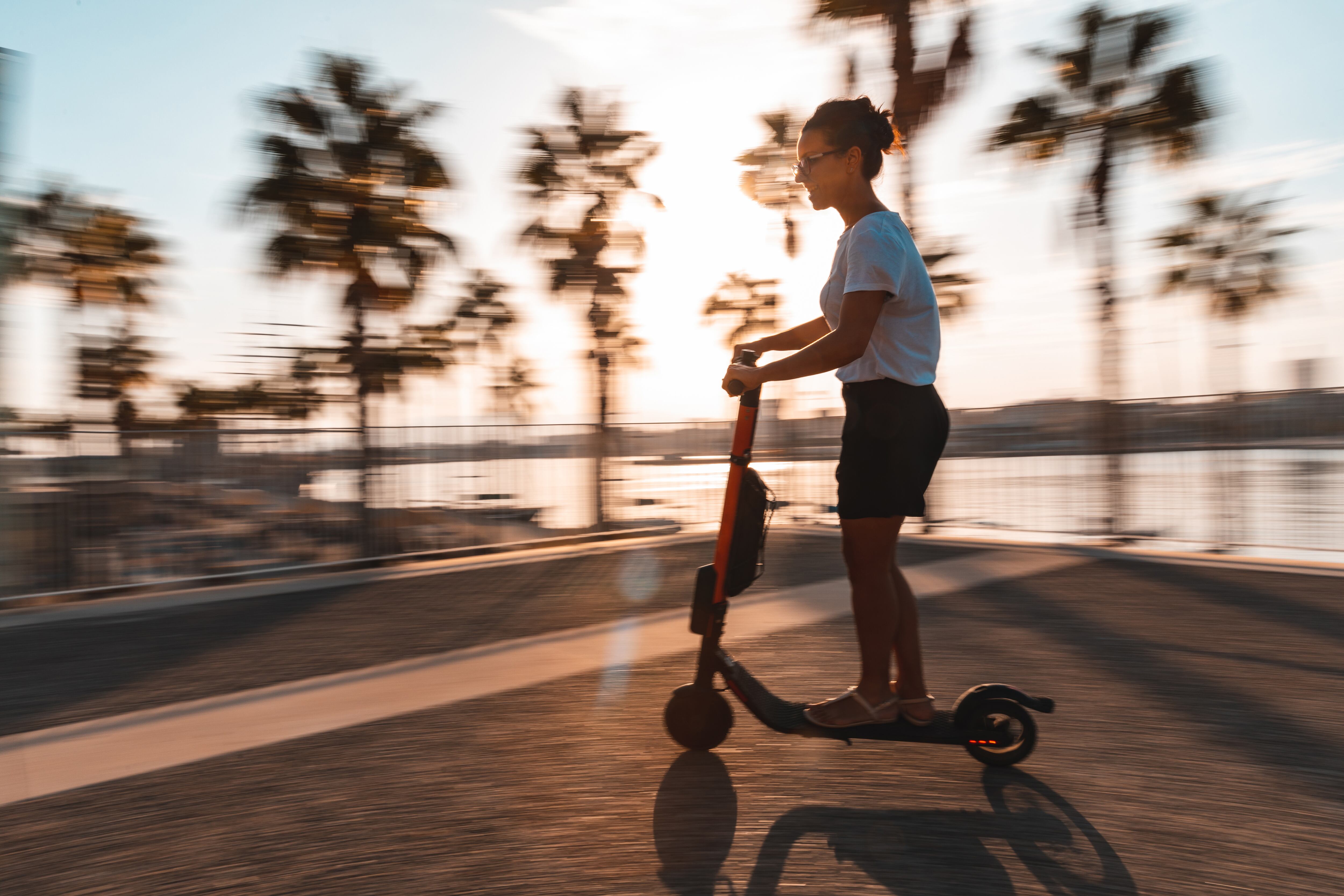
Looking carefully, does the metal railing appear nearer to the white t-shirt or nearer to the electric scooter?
the electric scooter

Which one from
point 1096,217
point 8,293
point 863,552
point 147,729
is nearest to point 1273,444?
point 1096,217

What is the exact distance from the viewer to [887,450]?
9.91 feet

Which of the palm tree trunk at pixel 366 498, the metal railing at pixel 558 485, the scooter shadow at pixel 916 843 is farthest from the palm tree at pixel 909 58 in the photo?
the scooter shadow at pixel 916 843

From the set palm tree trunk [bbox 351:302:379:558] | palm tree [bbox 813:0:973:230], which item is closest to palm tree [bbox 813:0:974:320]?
palm tree [bbox 813:0:973:230]

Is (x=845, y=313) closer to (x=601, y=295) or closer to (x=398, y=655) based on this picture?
(x=398, y=655)

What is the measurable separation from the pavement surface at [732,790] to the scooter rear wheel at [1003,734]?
0.06 metres

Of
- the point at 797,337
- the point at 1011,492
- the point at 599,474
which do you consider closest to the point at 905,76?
the point at 1011,492

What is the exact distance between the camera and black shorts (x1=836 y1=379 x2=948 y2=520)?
9.90 feet

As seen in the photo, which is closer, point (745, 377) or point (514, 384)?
point (745, 377)

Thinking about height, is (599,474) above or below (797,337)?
below

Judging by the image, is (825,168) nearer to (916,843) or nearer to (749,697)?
(749,697)

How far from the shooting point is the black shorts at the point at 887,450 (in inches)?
119

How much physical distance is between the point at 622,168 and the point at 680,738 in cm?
1725

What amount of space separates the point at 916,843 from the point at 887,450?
3.84ft
